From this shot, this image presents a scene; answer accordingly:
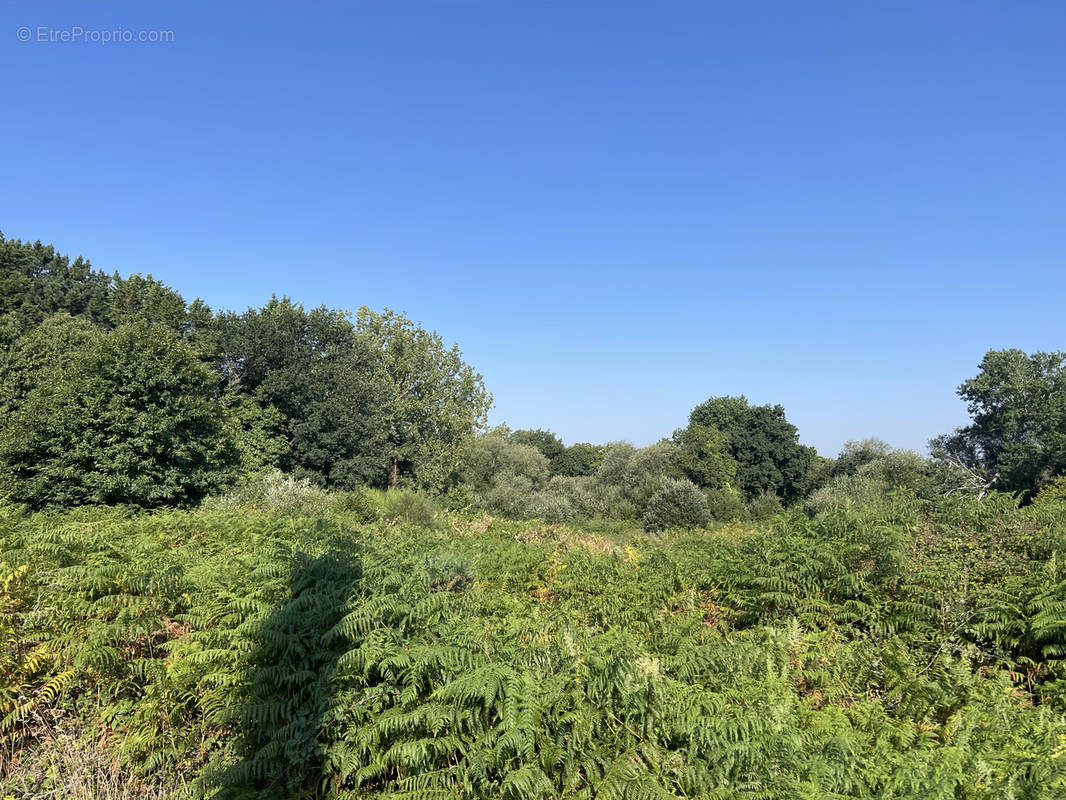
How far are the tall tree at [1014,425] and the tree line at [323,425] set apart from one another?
10cm

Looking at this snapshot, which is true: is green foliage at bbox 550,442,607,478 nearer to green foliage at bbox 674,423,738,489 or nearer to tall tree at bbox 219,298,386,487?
green foliage at bbox 674,423,738,489

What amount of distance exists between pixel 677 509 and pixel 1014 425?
65.1ft

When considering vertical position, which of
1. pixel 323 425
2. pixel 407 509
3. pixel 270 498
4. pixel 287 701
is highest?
pixel 323 425

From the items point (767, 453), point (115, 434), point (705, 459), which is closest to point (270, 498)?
point (115, 434)

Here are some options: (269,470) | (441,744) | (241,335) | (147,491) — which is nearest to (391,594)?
(441,744)

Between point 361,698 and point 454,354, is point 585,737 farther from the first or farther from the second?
point 454,354

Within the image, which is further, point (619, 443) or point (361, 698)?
point (619, 443)

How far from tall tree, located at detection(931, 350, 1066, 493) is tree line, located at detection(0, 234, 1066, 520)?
0.31ft

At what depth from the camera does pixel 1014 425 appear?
98.6 feet

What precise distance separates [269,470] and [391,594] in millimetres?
22741

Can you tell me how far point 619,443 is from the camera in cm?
4769

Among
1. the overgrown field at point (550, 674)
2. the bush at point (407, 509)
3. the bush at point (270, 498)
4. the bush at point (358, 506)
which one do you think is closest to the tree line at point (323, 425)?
the bush at point (270, 498)

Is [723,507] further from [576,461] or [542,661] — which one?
[576,461]

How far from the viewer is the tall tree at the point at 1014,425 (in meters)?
28.0
